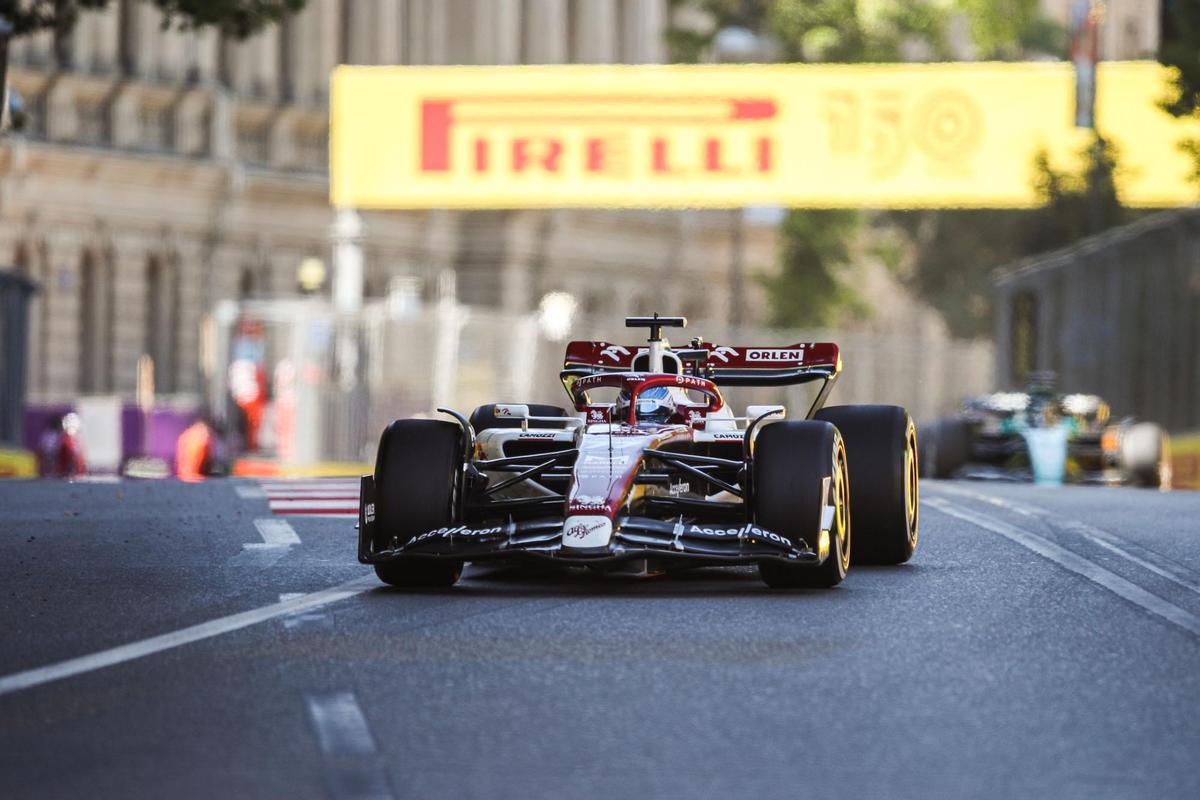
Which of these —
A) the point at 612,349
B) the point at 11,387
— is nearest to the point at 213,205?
the point at 11,387

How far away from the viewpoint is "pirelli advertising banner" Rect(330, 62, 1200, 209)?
38.3m

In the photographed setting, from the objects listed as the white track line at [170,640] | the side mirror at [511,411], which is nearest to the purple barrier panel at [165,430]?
the side mirror at [511,411]

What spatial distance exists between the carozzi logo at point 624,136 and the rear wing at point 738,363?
1010 inches

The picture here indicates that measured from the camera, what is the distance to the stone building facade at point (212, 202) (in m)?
42.7

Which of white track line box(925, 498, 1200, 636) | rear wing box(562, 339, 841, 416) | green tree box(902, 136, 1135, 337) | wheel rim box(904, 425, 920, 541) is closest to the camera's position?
white track line box(925, 498, 1200, 636)

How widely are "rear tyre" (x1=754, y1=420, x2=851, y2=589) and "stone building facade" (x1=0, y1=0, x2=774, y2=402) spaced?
105 ft

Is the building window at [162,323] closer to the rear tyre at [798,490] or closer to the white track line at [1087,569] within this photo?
the white track line at [1087,569]

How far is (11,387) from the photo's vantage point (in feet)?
86.0

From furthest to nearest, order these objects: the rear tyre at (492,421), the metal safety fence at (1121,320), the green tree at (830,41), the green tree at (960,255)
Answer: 1. the green tree at (960,255)
2. the green tree at (830,41)
3. the metal safety fence at (1121,320)
4. the rear tyre at (492,421)

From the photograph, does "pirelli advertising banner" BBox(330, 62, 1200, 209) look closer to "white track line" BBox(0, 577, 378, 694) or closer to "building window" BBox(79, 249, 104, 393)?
"building window" BBox(79, 249, 104, 393)

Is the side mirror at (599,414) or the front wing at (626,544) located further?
the side mirror at (599,414)

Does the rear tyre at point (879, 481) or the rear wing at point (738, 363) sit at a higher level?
the rear wing at point (738, 363)

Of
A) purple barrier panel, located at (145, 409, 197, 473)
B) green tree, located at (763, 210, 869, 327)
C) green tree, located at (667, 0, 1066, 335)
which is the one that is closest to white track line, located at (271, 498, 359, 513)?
purple barrier panel, located at (145, 409, 197, 473)

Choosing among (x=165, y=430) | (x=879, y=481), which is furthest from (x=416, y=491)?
(x=165, y=430)
